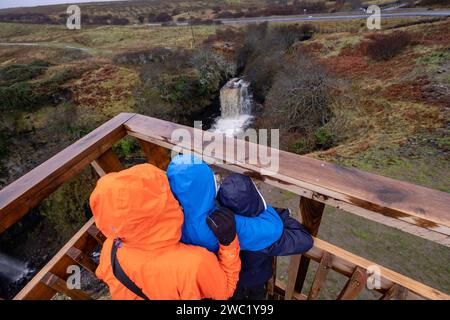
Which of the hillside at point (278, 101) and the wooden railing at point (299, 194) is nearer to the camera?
the wooden railing at point (299, 194)

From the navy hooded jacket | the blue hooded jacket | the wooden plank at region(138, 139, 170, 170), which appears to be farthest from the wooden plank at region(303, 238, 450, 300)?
the wooden plank at region(138, 139, 170, 170)

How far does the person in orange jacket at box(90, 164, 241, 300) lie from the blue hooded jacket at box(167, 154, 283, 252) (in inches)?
2.0

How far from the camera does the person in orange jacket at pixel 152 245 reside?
1.02 m

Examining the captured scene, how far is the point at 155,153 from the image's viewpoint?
6.01 ft

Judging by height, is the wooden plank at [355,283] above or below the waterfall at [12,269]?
above

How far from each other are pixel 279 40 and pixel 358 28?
216 inches

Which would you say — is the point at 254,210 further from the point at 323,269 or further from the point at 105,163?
the point at 105,163

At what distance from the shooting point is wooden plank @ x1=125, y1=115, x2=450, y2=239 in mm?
844

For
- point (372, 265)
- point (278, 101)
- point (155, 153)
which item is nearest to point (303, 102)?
point (278, 101)

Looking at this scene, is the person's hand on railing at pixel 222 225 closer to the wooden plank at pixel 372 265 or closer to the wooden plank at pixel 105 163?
the wooden plank at pixel 372 265

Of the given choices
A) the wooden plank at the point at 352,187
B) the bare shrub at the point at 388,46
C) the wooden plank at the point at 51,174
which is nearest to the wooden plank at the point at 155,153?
the wooden plank at the point at 51,174

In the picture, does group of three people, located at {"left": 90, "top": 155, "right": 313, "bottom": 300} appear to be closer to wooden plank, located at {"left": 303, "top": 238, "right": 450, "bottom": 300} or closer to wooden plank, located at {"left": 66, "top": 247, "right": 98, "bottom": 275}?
wooden plank, located at {"left": 303, "top": 238, "right": 450, "bottom": 300}

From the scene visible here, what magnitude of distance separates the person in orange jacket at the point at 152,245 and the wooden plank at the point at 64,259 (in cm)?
30

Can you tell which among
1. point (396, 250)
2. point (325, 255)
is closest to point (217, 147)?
point (325, 255)
